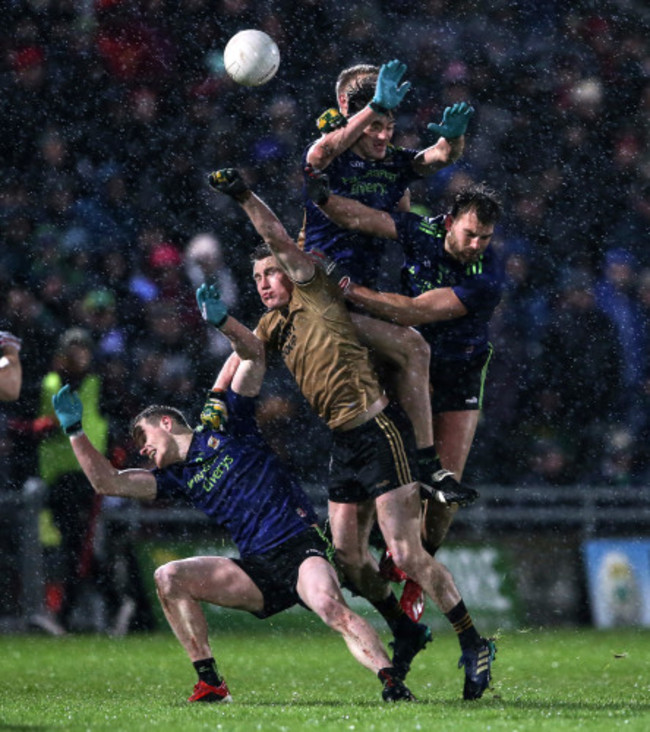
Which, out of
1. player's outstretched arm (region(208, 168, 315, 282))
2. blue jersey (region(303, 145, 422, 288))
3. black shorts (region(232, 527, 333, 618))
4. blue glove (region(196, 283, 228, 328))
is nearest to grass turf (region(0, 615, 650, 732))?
black shorts (region(232, 527, 333, 618))

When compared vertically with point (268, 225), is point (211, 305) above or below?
below

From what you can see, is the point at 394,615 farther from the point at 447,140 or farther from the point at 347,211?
the point at 447,140

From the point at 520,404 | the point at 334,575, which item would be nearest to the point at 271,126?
the point at 520,404

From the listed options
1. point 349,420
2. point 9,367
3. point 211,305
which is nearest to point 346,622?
point 349,420

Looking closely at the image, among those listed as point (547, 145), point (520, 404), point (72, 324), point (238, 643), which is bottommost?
point (238, 643)

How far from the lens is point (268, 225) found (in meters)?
7.16

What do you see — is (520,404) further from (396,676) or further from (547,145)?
(396,676)

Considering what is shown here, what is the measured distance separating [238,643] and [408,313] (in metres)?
4.36

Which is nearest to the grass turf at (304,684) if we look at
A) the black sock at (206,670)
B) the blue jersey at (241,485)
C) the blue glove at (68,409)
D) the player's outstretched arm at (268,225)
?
the black sock at (206,670)

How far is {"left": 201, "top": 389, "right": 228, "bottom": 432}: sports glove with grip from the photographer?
7.61 metres

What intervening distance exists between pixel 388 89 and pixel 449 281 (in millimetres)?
1132

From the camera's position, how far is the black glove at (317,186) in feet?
24.1

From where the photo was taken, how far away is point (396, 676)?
7055 mm

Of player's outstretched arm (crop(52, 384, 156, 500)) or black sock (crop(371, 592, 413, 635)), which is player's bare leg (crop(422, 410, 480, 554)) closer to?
black sock (crop(371, 592, 413, 635))
